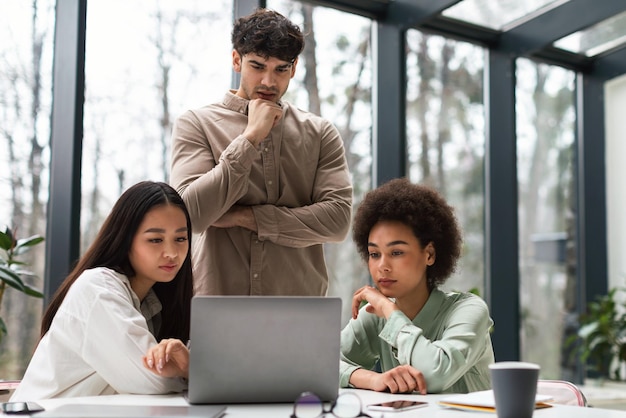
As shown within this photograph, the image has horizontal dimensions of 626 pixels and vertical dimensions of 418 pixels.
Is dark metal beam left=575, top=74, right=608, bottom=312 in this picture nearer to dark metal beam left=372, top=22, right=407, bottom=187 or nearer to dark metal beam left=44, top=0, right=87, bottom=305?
dark metal beam left=372, top=22, right=407, bottom=187

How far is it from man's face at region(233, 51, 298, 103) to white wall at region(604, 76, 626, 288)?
362 cm

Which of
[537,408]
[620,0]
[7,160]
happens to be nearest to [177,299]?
[537,408]

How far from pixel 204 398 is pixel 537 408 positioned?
68 centimetres

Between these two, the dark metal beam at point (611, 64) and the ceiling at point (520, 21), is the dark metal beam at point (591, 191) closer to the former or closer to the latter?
the dark metal beam at point (611, 64)

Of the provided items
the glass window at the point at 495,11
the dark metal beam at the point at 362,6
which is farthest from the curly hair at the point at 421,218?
the glass window at the point at 495,11

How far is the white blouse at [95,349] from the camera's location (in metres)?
1.65

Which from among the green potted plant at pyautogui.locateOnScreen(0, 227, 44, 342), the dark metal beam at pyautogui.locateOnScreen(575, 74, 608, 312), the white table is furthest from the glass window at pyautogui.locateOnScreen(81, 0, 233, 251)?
the dark metal beam at pyautogui.locateOnScreen(575, 74, 608, 312)

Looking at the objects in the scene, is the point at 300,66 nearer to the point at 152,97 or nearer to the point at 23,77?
the point at 152,97

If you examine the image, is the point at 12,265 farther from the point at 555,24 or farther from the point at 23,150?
Answer: the point at 555,24

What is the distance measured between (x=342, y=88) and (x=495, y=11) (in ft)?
3.95

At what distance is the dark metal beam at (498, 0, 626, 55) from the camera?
4398 millimetres

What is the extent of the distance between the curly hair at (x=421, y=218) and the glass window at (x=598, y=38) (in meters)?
2.86

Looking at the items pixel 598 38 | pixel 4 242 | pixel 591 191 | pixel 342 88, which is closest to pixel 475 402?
pixel 4 242

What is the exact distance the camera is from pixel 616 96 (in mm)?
5328
